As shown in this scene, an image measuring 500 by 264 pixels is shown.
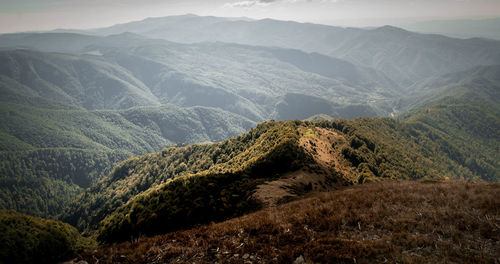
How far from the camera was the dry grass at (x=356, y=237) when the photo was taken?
9461 mm

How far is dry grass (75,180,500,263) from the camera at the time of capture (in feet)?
31.0

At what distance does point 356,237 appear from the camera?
11359 mm

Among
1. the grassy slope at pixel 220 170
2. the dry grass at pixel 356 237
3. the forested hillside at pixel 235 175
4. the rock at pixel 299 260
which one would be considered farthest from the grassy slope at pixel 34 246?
the rock at pixel 299 260

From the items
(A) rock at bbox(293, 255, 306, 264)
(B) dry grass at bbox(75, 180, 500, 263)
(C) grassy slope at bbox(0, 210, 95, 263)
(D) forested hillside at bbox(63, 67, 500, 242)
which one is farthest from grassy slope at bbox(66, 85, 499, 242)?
(A) rock at bbox(293, 255, 306, 264)

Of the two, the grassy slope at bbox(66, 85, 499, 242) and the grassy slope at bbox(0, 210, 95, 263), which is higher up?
the grassy slope at bbox(0, 210, 95, 263)

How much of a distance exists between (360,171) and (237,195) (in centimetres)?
4709

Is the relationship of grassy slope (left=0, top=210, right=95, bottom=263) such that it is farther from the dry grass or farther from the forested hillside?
the forested hillside

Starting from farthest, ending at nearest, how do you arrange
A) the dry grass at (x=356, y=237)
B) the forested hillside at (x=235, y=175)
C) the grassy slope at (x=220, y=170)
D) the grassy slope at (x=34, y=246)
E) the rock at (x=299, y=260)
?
1. the grassy slope at (x=220, y=170)
2. the forested hillside at (x=235, y=175)
3. the grassy slope at (x=34, y=246)
4. the dry grass at (x=356, y=237)
5. the rock at (x=299, y=260)

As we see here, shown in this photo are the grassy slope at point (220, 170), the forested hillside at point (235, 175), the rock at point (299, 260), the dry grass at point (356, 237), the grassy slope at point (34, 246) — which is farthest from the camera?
the grassy slope at point (220, 170)

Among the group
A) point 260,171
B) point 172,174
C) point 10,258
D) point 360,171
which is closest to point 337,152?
point 360,171

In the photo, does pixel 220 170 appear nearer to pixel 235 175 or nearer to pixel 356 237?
pixel 235 175

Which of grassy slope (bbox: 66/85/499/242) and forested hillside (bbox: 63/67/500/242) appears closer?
forested hillside (bbox: 63/67/500/242)

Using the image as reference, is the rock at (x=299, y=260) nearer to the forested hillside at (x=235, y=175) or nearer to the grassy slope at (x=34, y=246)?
the forested hillside at (x=235, y=175)

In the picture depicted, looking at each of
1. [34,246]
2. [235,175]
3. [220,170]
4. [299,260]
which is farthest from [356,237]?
[220,170]
